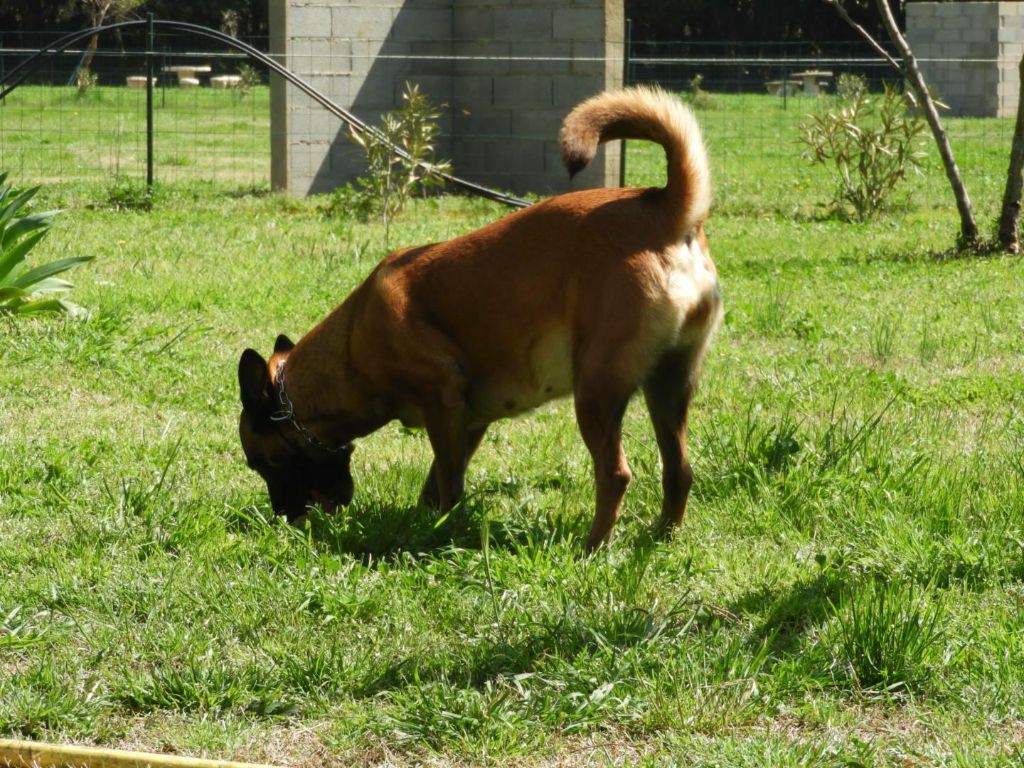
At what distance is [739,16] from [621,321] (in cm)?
3911

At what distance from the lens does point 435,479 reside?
17.8 feet

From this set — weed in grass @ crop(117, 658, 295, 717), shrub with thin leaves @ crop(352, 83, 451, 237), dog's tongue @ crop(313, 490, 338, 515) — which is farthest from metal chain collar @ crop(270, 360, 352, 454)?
shrub with thin leaves @ crop(352, 83, 451, 237)

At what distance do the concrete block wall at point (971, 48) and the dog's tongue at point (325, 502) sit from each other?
24.3m

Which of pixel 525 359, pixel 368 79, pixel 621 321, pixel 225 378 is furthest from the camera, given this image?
pixel 368 79

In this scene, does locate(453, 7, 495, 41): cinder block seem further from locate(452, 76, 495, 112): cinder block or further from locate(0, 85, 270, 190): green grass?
locate(0, 85, 270, 190): green grass

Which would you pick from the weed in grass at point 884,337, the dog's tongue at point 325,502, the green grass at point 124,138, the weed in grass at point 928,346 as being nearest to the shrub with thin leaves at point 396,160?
the green grass at point 124,138

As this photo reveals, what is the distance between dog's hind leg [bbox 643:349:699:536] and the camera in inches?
195

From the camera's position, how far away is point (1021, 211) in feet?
38.6

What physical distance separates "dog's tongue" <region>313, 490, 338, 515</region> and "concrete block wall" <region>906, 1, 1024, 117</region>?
24309 mm

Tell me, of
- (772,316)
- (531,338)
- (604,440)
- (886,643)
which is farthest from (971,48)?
(886,643)

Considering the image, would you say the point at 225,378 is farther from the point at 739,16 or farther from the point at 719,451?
the point at 739,16

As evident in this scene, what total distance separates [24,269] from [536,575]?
4.99 meters

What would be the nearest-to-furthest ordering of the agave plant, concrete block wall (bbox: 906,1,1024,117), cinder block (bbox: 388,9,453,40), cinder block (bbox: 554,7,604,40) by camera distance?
the agave plant → cinder block (bbox: 554,7,604,40) → cinder block (bbox: 388,9,453,40) → concrete block wall (bbox: 906,1,1024,117)

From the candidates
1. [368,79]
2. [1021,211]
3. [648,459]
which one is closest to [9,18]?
[368,79]
